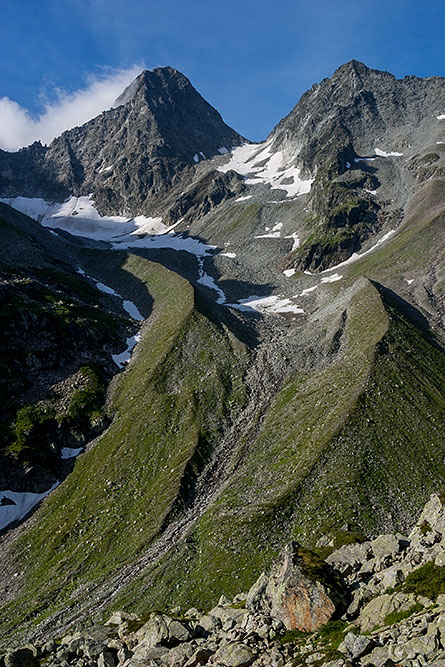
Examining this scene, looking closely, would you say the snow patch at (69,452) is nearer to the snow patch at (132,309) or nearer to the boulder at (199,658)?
the snow patch at (132,309)

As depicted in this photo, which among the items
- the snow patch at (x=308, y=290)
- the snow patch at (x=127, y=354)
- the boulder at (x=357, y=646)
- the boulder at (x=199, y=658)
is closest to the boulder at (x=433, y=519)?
the boulder at (x=357, y=646)

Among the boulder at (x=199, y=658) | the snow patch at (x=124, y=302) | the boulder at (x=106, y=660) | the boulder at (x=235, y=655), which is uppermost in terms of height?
the snow patch at (x=124, y=302)

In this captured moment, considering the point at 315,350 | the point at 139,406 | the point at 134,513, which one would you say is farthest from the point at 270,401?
the point at 134,513

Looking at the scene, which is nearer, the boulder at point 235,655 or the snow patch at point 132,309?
the boulder at point 235,655

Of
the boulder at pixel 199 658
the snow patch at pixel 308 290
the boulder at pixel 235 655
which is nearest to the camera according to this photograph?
the boulder at pixel 235 655

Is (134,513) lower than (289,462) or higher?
higher

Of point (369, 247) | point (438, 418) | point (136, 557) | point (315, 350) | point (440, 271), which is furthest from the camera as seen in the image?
point (369, 247)

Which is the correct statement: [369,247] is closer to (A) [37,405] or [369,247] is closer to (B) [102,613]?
(A) [37,405]
